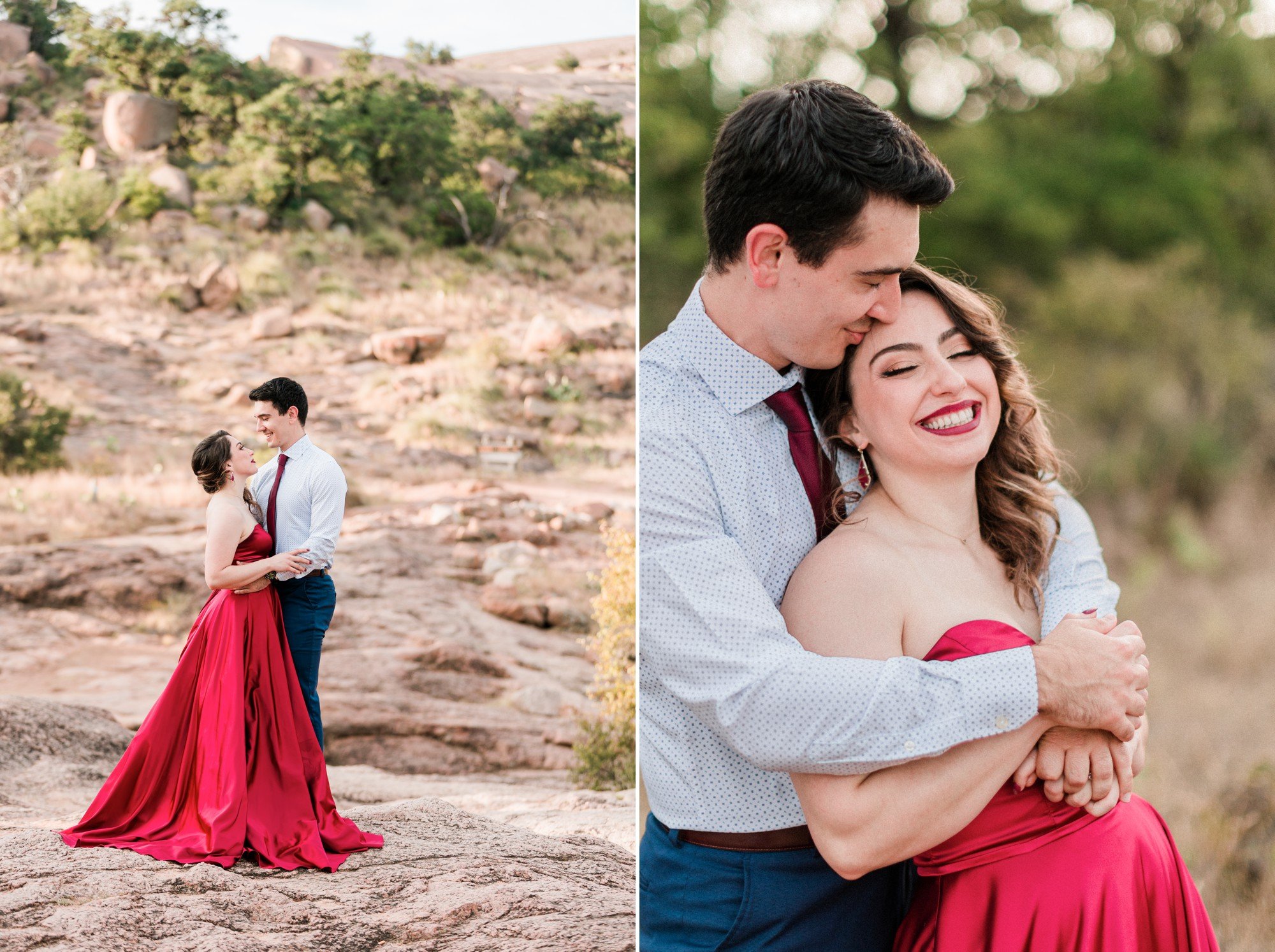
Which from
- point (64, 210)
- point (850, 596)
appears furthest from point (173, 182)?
point (850, 596)

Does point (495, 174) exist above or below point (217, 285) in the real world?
above

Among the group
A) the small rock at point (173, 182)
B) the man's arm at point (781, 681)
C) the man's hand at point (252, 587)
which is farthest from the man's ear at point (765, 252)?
the small rock at point (173, 182)

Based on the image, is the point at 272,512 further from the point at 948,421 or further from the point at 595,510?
the point at 595,510

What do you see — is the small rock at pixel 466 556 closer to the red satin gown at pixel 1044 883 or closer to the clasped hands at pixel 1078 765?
the red satin gown at pixel 1044 883

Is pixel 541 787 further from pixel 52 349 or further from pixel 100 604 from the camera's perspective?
pixel 52 349

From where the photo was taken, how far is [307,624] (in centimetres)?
321

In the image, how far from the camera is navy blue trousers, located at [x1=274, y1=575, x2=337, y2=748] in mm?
3168

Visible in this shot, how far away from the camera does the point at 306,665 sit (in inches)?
127

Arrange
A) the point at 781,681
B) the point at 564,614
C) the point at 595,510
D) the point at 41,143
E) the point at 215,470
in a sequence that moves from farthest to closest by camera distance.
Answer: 1. the point at 595,510
2. the point at 564,614
3. the point at 41,143
4. the point at 215,470
5. the point at 781,681

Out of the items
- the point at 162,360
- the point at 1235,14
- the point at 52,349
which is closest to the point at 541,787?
the point at 162,360

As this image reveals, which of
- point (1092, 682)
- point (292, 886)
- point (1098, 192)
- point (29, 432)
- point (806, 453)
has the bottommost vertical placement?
point (292, 886)

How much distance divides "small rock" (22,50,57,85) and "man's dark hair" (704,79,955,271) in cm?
377

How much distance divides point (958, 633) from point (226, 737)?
85.6 inches

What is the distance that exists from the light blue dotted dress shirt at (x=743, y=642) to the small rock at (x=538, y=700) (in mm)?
2952
